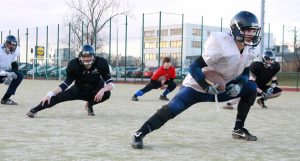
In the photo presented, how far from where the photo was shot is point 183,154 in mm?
5266

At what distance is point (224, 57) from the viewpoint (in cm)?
562

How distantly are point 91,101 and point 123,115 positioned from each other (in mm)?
754

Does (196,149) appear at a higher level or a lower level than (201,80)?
lower

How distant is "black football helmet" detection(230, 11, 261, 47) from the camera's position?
18.3 feet

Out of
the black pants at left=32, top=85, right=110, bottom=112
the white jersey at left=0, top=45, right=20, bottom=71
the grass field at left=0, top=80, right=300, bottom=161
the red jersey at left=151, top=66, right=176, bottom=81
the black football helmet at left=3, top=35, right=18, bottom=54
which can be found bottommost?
the grass field at left=0, top=80, right=300, bottom=161

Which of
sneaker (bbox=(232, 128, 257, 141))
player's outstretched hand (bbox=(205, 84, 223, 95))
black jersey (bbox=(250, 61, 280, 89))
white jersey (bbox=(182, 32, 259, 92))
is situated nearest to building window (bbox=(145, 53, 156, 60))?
black jersey (bbox=(250, 61, 280, 89))

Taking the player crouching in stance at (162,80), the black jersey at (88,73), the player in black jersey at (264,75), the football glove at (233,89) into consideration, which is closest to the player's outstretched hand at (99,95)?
the black jersey at (88,73)

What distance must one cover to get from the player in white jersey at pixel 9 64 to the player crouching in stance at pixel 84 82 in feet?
10.0

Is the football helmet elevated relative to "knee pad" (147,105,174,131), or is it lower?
elevated

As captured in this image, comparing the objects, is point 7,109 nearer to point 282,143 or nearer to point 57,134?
point 57,134

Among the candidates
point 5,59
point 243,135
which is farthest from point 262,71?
point 5,59

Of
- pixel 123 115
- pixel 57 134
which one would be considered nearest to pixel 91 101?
pixel 123 115

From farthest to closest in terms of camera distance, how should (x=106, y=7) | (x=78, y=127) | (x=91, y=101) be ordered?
1. (x=106, y=7)
2. (x=91, y=101)
3. (x=78, y=127)

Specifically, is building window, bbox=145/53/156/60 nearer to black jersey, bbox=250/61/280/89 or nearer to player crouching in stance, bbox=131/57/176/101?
player crouching in stance, bbox=131/57/176/101
